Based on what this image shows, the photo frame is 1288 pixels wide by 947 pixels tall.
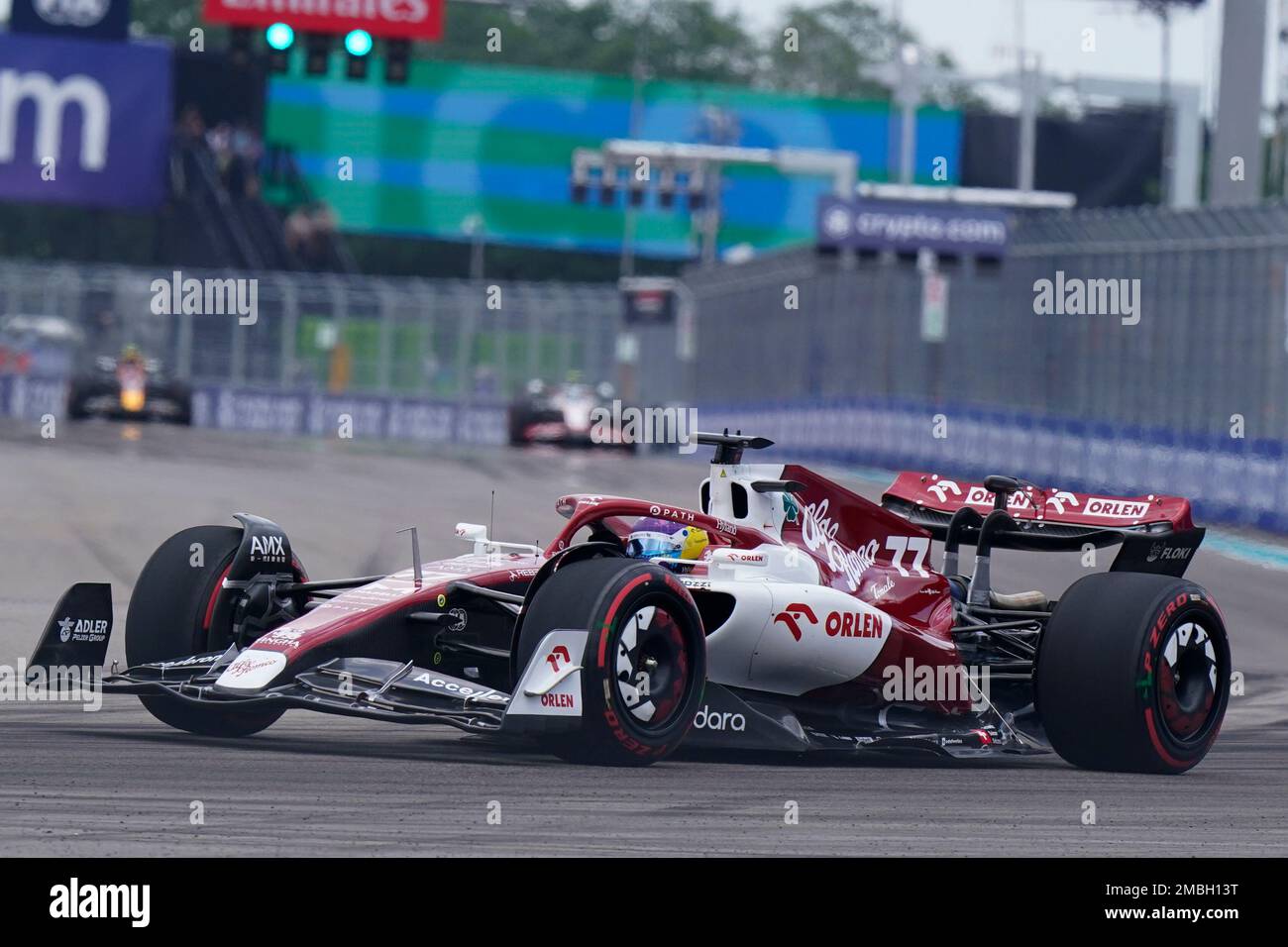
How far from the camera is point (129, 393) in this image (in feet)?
119

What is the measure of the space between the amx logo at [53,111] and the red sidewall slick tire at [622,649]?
4236 cm

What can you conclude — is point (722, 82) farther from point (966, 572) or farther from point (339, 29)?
point (966, 572)

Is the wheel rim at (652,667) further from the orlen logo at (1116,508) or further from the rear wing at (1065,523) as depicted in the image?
the orlen logo at (1116,508)

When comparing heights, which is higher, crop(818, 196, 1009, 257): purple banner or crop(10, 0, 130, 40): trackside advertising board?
crop(10, 0, 130, 40): trackside advertising board

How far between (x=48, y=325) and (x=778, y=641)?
35.4 metres

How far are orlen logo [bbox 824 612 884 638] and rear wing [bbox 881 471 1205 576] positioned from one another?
3.37ft

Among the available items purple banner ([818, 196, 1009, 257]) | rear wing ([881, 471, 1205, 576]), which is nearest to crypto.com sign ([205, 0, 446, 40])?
purple banner ([818, 196, 1009, 257])

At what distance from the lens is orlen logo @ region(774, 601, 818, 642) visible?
29.6 ft

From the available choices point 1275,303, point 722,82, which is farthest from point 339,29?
point 722,82

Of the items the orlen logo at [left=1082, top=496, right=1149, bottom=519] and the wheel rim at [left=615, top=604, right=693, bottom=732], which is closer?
the wheel rim at [left=615, top=604, right=693, bottom=732]
